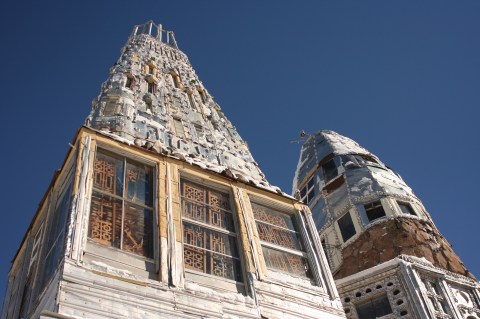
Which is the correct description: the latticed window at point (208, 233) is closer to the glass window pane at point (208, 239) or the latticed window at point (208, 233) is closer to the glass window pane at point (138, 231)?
the glass window pane at point (208, 239)

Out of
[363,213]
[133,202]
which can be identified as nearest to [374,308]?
[363,213]

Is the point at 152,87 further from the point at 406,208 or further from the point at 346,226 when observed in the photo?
the point at 406,208

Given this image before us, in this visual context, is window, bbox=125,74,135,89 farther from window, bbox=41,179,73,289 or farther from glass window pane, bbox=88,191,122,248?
glass window pane, bbox=88,191,122,248

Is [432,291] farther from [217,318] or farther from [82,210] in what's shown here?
[82,210]

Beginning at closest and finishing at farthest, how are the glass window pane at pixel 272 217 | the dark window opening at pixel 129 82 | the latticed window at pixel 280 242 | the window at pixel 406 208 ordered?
1. the latticed window at pixel 280 242
2. the glass window pane at pixel 272 217
3. the dark window opening at pixel 129 82
4. the window at pixel 406 208

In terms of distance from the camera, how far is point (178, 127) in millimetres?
15484

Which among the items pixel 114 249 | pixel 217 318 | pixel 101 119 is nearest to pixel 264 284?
pixel 217 318

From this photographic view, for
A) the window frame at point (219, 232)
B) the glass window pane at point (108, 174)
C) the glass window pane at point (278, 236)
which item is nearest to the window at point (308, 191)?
the glass window pane at point (278, 236)

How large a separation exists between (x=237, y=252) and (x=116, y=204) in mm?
2436

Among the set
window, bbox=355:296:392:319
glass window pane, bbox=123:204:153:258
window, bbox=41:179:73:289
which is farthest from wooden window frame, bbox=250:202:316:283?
window, bbox=355:296:392:319

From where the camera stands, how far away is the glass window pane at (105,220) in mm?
8680

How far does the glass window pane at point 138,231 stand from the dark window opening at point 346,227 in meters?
11.7

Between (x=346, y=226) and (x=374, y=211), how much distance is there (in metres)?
1.20

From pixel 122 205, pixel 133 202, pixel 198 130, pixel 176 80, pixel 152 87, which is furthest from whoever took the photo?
pixel 176 80
